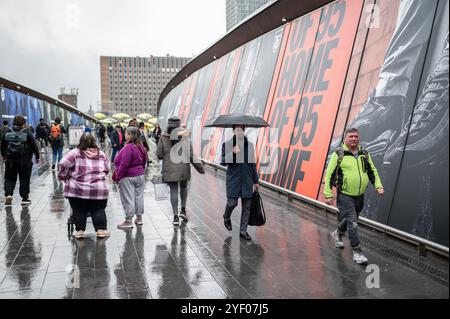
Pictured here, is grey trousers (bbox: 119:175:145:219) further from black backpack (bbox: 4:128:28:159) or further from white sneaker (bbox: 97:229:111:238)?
black backpack (bbox: 4:128:28:159)

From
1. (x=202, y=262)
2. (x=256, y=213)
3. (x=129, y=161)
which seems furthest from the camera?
(x=129, y=161)

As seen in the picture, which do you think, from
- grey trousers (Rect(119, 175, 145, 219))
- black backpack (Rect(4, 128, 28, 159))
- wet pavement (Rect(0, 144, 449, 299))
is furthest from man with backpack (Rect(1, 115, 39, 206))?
grey trousers (Rect(119, 175, 145, 219))

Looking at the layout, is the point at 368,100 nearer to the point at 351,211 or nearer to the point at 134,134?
the point at 351,211

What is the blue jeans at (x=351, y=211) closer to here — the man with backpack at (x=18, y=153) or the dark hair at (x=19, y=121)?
the man with backpack at (x=18, y=153)

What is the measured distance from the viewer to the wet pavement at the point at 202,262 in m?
4.21

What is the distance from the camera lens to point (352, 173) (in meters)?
5.21

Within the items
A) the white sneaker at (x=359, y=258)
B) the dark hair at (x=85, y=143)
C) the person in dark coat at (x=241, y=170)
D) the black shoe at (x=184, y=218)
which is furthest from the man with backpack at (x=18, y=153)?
Answer: the white sneaker at (x=359, y=258)

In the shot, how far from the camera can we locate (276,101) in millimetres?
11359

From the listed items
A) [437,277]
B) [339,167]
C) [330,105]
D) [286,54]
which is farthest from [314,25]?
[437,277]

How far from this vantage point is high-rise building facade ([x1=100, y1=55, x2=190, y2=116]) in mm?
169000

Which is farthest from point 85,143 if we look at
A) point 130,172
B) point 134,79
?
point 134,79

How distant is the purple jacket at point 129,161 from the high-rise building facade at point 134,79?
163686mm

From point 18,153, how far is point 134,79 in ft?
556

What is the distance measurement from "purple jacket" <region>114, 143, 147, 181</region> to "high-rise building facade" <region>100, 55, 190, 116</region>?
164 metres
